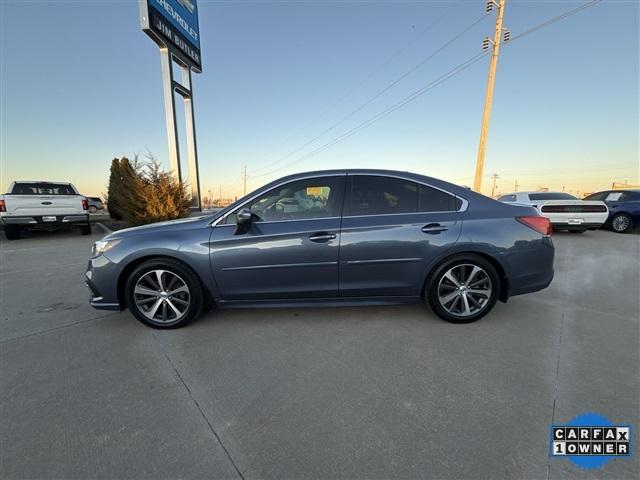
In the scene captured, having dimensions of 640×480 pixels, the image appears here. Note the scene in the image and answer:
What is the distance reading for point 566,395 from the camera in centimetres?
197

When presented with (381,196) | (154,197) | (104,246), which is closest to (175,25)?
(154,197)

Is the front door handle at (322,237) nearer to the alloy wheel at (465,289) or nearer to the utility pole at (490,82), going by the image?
the alloy wheel at (465,289)

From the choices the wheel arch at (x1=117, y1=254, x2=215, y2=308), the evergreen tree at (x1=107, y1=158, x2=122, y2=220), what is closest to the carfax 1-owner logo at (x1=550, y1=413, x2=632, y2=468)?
the wheel arch at (x1=117, y1=254, x2=215, y2=308)

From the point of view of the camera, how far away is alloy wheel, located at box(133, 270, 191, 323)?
2.96 metres

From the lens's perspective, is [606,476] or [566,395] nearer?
[606,476]

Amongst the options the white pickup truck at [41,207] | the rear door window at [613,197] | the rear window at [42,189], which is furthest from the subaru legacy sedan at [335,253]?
the rear door window at [613,197]

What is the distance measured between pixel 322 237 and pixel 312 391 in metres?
1.37

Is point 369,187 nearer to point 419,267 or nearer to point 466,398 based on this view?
point 419,267

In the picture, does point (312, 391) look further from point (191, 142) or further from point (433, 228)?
point (191, 142)

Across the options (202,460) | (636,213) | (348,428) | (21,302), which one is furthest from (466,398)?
(636,213)

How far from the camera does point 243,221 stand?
9.11 ft

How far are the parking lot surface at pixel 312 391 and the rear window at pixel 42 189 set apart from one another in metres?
7.66

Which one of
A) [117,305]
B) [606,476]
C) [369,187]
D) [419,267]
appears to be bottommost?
[606,476]

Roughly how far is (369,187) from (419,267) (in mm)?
970
